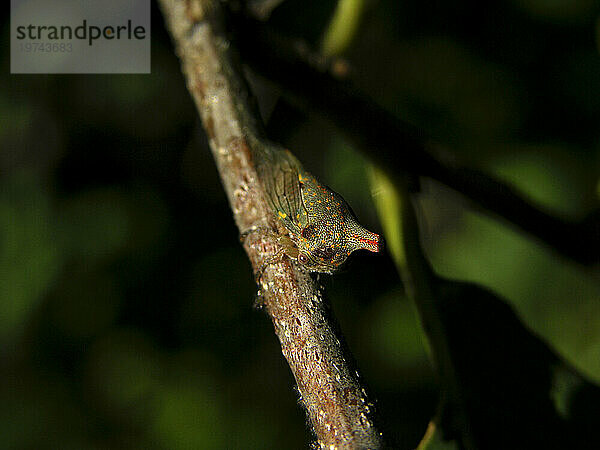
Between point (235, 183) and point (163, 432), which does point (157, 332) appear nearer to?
point (163, 432)

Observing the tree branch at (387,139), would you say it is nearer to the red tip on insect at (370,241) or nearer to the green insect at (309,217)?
the green insect at (309,217)

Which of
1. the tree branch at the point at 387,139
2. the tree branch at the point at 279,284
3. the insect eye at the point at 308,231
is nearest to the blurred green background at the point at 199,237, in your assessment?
the tree branch at the point at 387,139

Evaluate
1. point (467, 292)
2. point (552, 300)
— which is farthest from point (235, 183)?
point (552, 300)

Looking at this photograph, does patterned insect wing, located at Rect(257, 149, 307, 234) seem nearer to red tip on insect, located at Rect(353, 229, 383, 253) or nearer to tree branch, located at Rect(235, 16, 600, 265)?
red tip on insect, located at Rect(353, 229, 383, 253)

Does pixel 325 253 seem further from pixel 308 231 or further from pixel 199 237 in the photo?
pixel 199 237

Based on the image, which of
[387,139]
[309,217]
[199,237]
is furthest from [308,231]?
[199,237]

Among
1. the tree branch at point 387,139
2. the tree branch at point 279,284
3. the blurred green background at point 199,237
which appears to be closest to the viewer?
the tree branch at point 279,284
